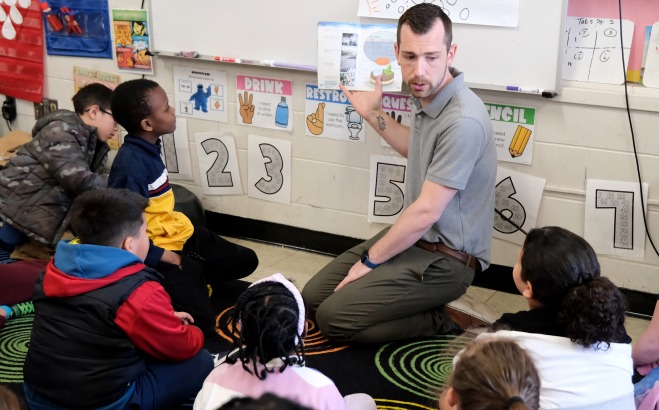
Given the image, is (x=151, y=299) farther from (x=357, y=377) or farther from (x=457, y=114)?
(x=457, y=114)

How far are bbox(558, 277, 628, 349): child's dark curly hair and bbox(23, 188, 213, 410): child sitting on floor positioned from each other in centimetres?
105

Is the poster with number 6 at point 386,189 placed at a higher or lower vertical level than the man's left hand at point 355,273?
higher

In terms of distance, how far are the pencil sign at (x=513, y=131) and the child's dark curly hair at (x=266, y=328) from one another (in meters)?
1.55

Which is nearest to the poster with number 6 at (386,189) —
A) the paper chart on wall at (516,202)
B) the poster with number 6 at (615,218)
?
the paper chart on wall at (516,202)

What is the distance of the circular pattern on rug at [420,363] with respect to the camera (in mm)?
2469

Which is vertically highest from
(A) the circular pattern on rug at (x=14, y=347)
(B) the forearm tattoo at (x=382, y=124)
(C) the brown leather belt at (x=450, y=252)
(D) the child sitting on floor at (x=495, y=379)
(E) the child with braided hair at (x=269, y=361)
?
(B) the forearm tattoo at (x=382, y=124)

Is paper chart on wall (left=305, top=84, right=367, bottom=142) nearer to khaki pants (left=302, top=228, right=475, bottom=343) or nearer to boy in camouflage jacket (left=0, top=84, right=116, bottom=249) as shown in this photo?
khaki pants (left=302, top=228, right=475, bottom=343)

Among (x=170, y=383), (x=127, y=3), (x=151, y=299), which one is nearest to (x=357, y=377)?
(x=170, y=383)

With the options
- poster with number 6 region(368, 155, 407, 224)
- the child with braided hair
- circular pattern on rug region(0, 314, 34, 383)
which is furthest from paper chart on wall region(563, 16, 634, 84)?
circular pattern on rug region(0, 314, 34, 383)

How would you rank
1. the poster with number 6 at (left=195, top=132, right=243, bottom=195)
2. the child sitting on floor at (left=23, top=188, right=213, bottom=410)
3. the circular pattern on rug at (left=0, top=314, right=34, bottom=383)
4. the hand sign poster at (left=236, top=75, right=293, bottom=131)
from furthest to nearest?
1. the poster with number 6 at (left=195, top=132, right=243, bottom=195)
2. the hand sign poster at (left=236, top=75, right=293, bottom=131)
3. the circular pattern on rug at (left=0, top=314, right=34, bottom=383)
4. the child sitting on floor at (left=23, top=188, right=213, bottom=410)

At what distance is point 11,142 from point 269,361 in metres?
2.89

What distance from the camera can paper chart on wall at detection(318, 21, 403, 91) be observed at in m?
3.12

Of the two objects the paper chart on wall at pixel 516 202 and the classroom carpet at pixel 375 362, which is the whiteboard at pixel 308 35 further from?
the classroom carpet at pixel 375 362

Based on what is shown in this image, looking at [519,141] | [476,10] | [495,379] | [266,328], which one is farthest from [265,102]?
[495,379]
